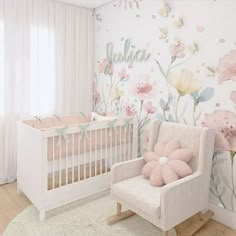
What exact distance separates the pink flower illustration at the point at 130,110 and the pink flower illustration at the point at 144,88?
0.17 metres

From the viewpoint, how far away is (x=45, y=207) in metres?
2.37

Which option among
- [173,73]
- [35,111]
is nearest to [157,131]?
[173,73]

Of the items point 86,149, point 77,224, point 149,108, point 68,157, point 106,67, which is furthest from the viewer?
point 106,67

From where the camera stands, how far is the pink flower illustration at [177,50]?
2543 mm

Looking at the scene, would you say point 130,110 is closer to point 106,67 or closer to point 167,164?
point 106,67

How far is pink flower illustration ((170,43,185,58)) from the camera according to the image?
100 inches

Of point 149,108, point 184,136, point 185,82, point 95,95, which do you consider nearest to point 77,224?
point 184,136

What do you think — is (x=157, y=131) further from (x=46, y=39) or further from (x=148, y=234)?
(x=46, y=39)

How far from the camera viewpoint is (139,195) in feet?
6.63

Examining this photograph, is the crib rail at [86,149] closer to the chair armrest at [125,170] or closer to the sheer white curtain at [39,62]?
the chair armrest at [125,170]

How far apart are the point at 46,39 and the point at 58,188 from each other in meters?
1.97

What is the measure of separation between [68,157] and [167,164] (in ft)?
3.30

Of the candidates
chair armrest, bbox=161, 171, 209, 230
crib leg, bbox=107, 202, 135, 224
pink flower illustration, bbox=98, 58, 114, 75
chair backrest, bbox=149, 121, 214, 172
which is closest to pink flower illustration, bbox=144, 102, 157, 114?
chair backrest, bbox=149, 121, 214, 172

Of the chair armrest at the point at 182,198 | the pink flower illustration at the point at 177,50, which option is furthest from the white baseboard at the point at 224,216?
the pink flower illustration at the point at 177,50
